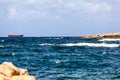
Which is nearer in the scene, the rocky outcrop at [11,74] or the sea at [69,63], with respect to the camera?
the rocky outcrop at [11,74]

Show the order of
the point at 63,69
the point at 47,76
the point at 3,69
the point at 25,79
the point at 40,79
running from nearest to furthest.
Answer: the point at 25,79 < the point at 3,69 < the point at 40,79 < the point at 47,76 < the point at 63,69

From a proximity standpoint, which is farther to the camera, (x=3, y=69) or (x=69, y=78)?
(x=69, y=78)

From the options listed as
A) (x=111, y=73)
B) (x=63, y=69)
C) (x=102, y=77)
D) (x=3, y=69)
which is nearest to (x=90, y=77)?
(x=102, y=77)

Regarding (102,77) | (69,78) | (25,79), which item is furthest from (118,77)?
(25,79)

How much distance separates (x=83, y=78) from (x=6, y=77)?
9700 millimetres

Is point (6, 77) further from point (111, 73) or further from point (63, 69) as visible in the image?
point (63, 69)

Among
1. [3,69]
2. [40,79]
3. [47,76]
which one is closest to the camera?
[3,69]

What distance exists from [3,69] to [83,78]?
8.91 metres

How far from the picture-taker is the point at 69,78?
30453 mm

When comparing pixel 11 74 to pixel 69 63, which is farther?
pixel 69 63

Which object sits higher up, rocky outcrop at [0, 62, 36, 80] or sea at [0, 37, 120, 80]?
rocky outcrop at [0, 62, 36, 80]

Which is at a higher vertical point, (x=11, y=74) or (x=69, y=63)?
(x=11, y=74)

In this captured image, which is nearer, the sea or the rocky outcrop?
the rocky outcrop

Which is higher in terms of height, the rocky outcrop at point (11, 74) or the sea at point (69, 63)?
the rocky outcrop at point (11, 74)
